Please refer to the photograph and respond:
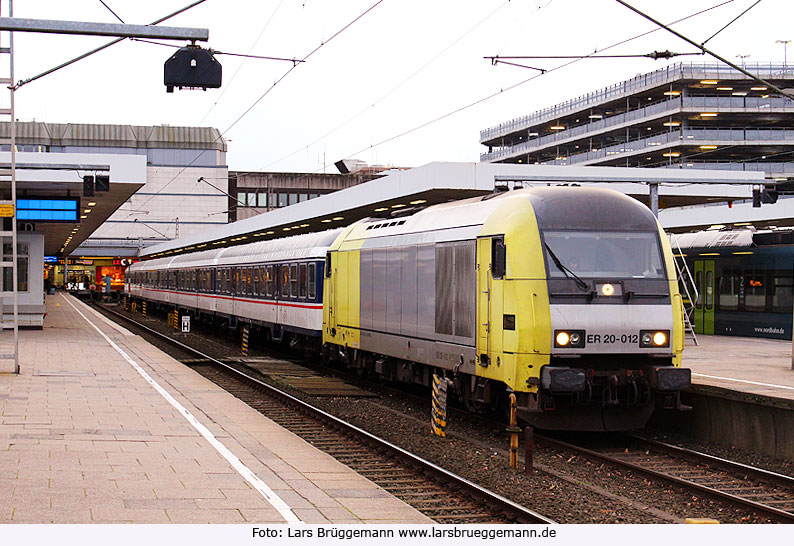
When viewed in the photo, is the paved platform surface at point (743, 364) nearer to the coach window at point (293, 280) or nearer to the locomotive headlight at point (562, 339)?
the locomotive headlight at point (562, 339)

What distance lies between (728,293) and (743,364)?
9418 millimetres

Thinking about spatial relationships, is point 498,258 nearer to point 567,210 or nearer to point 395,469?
point 567,210

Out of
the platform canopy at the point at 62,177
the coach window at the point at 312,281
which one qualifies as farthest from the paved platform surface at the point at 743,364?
the platform canopy at the point at 62,177

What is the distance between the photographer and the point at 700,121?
71.8 m

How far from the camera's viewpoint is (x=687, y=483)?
1019 centimetres

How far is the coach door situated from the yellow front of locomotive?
16.3 metres

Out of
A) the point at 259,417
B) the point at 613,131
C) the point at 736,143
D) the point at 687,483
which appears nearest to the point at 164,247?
the point at 613,131

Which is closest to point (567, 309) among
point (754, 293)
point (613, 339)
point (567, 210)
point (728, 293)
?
point (613, 339)

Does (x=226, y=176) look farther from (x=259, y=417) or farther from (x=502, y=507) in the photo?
(x=502, y=507)

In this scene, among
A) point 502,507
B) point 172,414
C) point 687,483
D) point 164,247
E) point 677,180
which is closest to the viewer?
point 502,507

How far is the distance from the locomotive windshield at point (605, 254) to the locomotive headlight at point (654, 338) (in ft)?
2.43

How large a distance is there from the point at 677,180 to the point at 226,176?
74.4 metres

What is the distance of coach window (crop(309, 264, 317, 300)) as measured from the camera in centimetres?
2319

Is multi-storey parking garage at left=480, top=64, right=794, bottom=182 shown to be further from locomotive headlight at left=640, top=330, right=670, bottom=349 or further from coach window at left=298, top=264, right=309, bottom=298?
locomotive headlight at left=640, top=330, right=670, bottom=349
